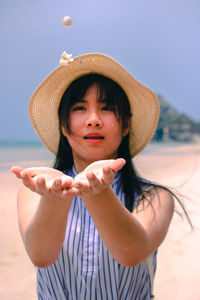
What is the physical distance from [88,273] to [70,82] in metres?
1.08

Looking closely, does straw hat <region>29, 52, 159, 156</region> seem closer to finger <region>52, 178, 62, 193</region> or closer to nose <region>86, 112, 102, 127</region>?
nose <region>86, 112, 102, 127</region>

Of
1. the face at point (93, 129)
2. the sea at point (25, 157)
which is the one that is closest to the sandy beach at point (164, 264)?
the face at point (93, 129)

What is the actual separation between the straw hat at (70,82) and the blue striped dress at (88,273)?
697mm

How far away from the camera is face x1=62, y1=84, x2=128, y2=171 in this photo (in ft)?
4.96

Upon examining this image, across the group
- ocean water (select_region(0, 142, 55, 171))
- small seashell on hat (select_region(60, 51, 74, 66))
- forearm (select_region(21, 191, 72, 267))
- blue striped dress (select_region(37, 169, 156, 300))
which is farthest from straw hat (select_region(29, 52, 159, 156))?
ocean water (select_region(0, 142, 55, 171))

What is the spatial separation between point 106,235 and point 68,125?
0.67 meters

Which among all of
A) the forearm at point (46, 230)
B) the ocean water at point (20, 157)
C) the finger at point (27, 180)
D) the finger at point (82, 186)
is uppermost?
the finger at point (27, 180)

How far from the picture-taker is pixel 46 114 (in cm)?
207

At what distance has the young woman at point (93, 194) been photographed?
3.69 feet

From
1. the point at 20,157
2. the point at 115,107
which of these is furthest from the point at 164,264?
the point at 20,157

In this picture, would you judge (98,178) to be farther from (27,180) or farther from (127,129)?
(127,129)

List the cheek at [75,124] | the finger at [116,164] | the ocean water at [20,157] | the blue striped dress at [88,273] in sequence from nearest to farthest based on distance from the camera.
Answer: the finger at [116,164]
the blue striped dress at [88,273]
the cheek at [75,124]
the ocean water at [20,157]

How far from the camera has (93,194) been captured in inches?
42.2

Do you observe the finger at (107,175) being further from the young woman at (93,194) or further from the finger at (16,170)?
the finger at (16,170)
